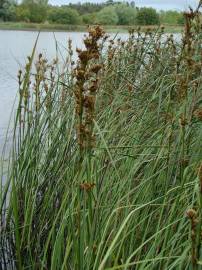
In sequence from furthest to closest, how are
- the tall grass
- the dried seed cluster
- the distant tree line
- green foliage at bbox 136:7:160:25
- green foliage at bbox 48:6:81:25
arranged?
green foliage at bbox 48:6:81:25 < the distant tree line < green foliage at bbox 136:7:160:25 < the tall grass < the dried seed cluster

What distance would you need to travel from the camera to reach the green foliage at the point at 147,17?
275 inches

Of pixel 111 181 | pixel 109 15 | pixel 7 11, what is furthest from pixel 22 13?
pixel 111 181

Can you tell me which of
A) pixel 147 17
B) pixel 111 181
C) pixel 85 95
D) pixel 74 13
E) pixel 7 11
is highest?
pixel 85 95

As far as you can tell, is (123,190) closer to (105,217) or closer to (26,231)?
(105,217)

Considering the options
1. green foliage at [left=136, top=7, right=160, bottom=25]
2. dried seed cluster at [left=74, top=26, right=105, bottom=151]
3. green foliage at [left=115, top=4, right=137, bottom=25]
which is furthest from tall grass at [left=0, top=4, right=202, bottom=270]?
green foliage at [left=115, top=4, right=137, bottom=25]

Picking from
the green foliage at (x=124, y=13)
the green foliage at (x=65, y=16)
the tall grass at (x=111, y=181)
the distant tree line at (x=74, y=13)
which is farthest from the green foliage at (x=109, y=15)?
the green foliage at (x=65, y=16)

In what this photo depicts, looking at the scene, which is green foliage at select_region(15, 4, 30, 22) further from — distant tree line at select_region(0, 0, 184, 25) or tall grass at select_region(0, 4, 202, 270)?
tall grass at select_region(0, 4, 202, 270)

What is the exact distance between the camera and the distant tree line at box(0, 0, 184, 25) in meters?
8.09

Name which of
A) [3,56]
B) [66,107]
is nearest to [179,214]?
[66,107]

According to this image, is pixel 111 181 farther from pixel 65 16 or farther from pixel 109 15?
pixel 65 16

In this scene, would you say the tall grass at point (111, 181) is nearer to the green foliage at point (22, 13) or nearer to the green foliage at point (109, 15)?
the green foliage at point (109, 15)

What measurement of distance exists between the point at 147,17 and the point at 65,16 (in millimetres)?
23659

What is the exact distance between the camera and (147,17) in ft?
23.8

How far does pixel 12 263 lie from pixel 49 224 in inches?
11.9
